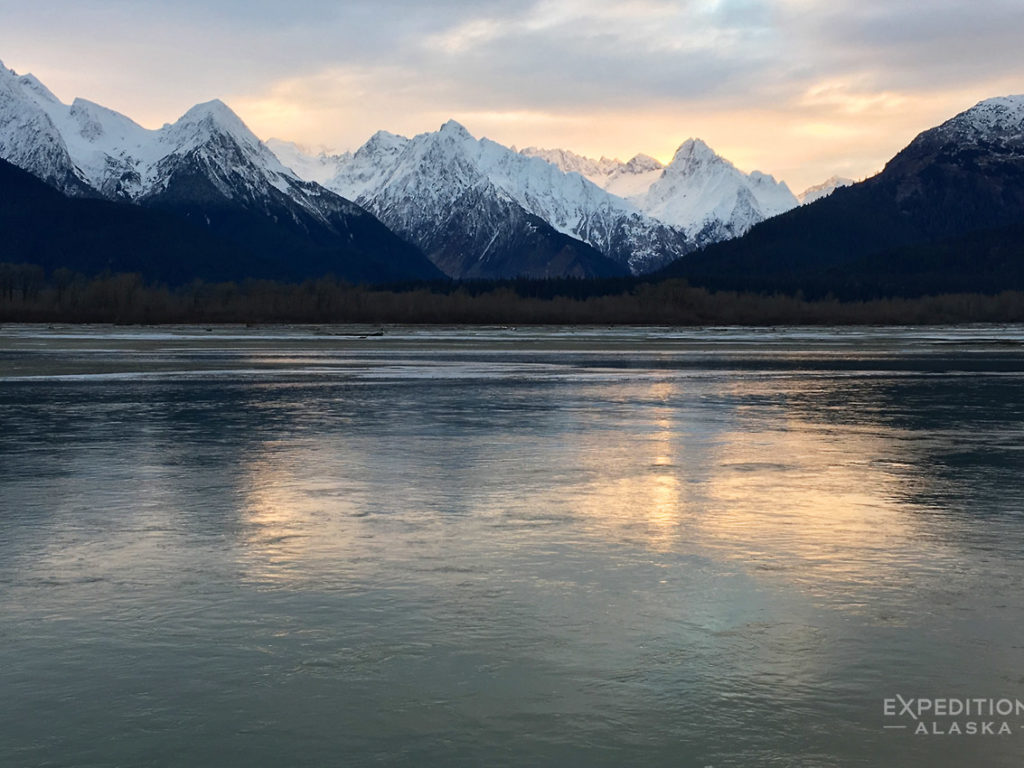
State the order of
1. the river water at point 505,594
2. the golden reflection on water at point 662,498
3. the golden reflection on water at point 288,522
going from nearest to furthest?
1. the river water at point 505,594
2. the golden reflection on water at point 288,522
3. the golden reflection on water at point 662,498

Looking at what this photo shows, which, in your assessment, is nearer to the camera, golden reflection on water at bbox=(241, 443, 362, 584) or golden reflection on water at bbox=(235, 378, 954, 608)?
golden reflection on water at bbox=(241, 443, 362, 584)

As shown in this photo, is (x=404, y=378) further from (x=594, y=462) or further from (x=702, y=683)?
(x=702, y=683)

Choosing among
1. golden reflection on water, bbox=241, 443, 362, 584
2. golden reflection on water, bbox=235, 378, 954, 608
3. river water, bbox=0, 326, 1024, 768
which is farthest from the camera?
golden reflection on water, bbox=235, 378, 954, 608

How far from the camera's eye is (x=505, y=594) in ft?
46.8

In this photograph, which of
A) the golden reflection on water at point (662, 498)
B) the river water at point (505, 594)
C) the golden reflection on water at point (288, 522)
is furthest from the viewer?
the golden reflection on water at point (662, 498)

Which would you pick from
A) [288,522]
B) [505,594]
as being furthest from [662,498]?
[505,594]

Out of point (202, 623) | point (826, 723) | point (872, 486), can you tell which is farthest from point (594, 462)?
point (826, 723)

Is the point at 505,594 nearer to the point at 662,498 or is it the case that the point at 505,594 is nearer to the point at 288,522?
the point at 288,522

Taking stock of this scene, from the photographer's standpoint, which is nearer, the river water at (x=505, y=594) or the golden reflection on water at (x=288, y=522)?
the river water at (x=505, y=594)

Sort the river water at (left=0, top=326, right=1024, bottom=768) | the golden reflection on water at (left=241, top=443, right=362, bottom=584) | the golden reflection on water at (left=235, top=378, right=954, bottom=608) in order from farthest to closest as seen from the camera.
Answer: the golden reflection on water at (left=235, top=378, right=954, bottom=608) → the golden reflection on water at (left=241, top=443, right=362, bottom=584) → the river water at (left=0, top=326, right=1024, bottom=768)

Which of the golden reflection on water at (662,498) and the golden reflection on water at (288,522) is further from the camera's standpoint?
the golden reflection on water at (662,498)

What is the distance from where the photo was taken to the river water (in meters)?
9.80

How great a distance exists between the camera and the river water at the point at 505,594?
32.1 ft

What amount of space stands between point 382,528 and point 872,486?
32.4 feet
